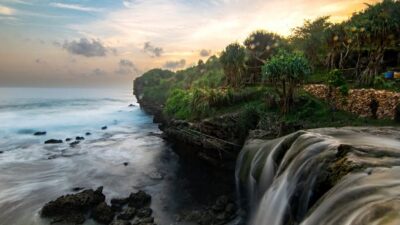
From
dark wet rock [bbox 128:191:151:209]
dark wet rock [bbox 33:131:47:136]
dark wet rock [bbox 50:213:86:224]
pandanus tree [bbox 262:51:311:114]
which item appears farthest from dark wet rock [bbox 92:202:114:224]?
dark wet rock [bbox 33:131:47:136]

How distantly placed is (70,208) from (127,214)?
151 inches

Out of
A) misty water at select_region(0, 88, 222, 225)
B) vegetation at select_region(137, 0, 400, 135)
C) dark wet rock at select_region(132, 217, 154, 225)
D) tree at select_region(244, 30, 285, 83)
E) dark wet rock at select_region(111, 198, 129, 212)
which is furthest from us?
tree at select_region(244, 30, 285, 83)

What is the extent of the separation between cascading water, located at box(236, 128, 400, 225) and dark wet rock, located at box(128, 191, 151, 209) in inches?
348

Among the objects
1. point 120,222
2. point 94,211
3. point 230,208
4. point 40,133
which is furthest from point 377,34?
point 40,133

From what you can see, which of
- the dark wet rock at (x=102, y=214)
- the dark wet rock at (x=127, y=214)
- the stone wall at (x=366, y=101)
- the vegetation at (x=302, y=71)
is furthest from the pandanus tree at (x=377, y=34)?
the dark wet rock at (x=102, y=214)

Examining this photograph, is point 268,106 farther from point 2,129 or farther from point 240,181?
point 2,129

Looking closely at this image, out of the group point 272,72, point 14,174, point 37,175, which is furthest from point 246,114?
point 14,174

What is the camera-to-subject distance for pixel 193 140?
3766cm

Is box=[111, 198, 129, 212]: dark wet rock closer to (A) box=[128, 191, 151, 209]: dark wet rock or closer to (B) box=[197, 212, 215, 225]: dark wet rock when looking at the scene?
(A) box=[128, 191, 151, 209]: dark wet rock

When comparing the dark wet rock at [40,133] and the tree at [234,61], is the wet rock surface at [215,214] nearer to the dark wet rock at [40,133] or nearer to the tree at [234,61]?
the tree at [234,61]

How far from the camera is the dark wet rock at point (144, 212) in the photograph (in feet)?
64.7

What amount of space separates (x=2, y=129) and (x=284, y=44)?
5557 centimetres

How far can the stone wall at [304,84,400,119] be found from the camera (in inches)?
893

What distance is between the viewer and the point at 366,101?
82.1 ft
